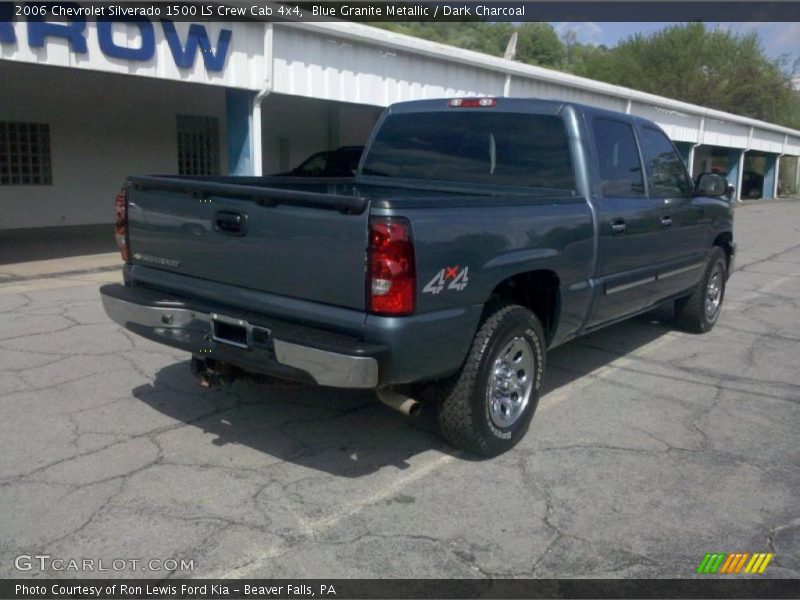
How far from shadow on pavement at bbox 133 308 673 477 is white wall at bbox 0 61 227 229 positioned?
417 inches

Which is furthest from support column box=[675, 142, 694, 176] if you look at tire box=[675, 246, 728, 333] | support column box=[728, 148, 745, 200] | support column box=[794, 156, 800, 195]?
tire box=[675, 246, 728, 333]

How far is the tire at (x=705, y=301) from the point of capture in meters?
7.49

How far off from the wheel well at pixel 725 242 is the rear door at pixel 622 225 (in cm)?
202

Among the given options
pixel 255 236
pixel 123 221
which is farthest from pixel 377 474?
pixel 123 221

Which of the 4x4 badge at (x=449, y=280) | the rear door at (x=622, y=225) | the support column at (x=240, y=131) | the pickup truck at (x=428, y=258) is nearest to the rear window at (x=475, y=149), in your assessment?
the pickup truck at (x=428, y=258)

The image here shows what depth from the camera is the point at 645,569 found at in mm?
3363

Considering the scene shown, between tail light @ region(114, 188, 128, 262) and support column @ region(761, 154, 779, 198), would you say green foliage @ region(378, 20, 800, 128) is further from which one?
tail light @ region(114, 188, 128, 262)

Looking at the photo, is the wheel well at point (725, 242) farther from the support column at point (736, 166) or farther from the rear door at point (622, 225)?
the support column at point (736, 166)

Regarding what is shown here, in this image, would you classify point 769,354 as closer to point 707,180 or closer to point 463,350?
point 707,180

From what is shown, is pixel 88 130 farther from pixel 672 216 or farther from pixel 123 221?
pixel 672 216

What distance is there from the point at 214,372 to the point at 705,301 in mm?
5164

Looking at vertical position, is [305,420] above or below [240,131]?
below

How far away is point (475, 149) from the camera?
5449mm

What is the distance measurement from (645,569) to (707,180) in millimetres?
4329
